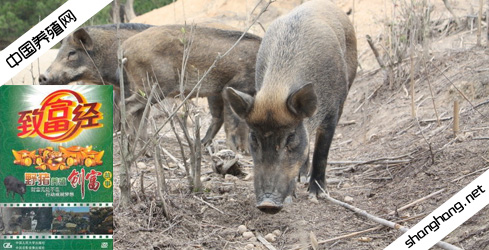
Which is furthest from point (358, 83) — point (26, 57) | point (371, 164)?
point (26, 57)

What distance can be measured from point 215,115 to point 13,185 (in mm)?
5933

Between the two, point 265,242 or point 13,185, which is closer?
point 13,185

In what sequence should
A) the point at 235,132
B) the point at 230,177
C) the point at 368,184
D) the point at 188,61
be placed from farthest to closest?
the point at 235,132 → the point at 188,61 → the point at 230,177 → the point at 368,184

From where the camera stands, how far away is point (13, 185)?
3541mm

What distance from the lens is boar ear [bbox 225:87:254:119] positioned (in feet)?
16.7

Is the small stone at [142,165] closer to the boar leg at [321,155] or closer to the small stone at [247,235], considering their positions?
the boar leg at [321,155]

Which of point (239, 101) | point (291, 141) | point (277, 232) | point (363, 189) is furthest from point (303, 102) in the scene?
point (363, 189)

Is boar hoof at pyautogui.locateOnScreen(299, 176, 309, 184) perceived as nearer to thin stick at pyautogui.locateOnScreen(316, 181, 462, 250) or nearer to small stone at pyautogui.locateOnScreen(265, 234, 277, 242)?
thin stick at pyautogui.locateOnScreen(316, 181, 462, 250)

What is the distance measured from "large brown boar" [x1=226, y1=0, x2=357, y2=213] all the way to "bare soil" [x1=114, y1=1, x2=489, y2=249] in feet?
1.40

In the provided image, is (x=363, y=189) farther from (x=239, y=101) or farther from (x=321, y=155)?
(x=239, y=101)

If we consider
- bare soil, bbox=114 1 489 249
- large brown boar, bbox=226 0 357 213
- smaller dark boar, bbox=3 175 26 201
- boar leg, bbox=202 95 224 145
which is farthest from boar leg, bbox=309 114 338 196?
smaller dark boar, bbox=3 175 26 201

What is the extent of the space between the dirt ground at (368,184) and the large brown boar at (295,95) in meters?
0.43

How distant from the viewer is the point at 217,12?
17141 millimetres

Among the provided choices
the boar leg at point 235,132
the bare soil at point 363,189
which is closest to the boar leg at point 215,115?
the boar leg at point 235,132
